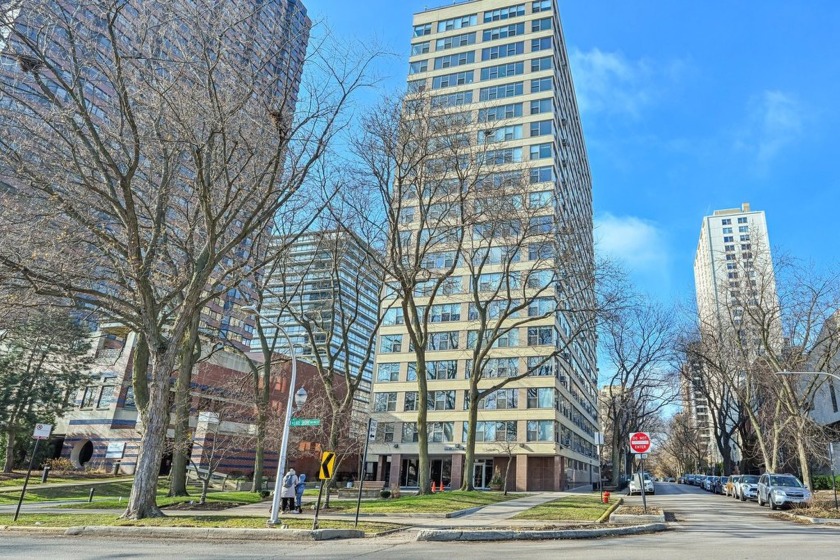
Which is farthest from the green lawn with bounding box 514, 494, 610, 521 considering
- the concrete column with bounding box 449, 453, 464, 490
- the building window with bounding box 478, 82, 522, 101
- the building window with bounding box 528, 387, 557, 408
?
the building window with bounding box 478, 82, 522, 101

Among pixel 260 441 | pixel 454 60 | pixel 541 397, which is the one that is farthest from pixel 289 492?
pixel 454 60

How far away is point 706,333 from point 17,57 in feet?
129

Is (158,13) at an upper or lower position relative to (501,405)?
upper

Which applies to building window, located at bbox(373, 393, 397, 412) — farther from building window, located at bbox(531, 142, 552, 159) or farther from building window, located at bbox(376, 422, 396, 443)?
building window, located at bbox(531, 142, 552, 159)

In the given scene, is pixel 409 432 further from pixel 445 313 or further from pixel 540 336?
pixel 540 336

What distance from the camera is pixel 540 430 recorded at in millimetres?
48281

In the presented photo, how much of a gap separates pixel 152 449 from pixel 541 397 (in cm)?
3897

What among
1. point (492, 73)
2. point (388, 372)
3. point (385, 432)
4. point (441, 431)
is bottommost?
point (385, 432)

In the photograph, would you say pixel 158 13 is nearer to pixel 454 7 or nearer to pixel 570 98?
pixel 454 7

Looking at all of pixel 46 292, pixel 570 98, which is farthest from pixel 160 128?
pixel 570 98

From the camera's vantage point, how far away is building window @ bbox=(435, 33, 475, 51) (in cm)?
6244

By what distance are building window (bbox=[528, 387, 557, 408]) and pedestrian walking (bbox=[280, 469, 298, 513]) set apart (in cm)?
3437

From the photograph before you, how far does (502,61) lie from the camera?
60.2 meters

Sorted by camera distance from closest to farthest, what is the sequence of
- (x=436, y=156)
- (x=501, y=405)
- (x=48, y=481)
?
(x=436, y=156), (x=48, y=481), (x=501, y=405)
